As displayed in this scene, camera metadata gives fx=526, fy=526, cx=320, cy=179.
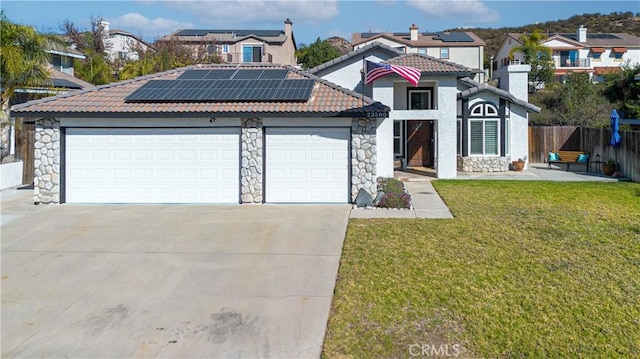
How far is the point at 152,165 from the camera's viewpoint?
14719 mm

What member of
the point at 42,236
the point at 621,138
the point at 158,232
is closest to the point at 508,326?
the point at 158,232

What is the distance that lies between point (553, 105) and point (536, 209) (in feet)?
98.0

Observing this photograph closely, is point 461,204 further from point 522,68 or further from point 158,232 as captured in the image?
point 522,68

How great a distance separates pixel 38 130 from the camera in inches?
570

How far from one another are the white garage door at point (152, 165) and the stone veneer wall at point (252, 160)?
11.2 inches

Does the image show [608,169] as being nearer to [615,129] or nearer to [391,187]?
[615,129]

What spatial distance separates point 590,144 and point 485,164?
612cm

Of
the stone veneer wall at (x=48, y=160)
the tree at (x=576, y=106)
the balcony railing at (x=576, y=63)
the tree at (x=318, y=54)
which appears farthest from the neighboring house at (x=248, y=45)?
the stone veneer wall at (x=48, y=160)

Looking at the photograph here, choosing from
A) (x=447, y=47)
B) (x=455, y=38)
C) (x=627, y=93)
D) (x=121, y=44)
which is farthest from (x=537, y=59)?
(x=121, y=44)

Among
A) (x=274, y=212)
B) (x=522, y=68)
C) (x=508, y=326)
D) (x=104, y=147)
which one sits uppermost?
(x=522, y=68)

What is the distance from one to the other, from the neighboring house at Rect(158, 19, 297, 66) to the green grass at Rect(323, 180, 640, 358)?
125 feet

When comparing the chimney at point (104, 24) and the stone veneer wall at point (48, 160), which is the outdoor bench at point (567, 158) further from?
the chimney at point (104, 24)

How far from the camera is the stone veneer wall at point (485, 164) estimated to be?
22750 mm

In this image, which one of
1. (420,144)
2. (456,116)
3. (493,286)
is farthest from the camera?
(420,144)
